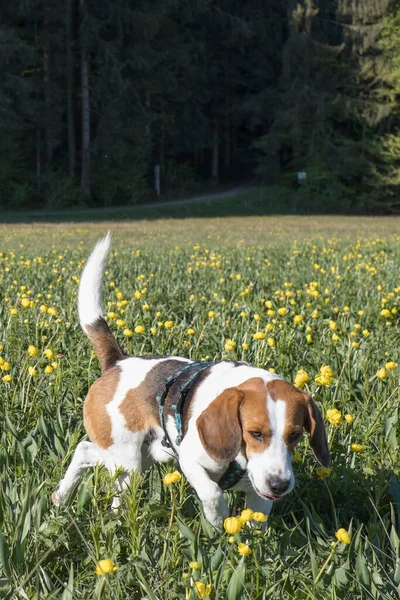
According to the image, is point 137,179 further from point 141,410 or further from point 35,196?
point 141,410

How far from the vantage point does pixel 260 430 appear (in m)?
2.35

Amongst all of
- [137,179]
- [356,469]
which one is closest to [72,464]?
[356,469]

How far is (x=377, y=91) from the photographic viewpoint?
126ft

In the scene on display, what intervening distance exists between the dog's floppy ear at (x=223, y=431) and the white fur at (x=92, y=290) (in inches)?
51.4

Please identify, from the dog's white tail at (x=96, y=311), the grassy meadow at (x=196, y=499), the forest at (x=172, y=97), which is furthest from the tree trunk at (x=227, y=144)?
the dog's white tail at (x=96, y=311)

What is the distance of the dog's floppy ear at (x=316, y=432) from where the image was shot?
8.23 feet

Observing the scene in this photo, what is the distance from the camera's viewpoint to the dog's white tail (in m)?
3.34

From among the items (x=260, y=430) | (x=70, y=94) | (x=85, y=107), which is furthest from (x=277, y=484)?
(x=70, y=94)

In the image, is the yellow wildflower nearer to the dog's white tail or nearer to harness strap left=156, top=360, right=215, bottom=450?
harness strap left=156, top=360, right=215, bottom=450

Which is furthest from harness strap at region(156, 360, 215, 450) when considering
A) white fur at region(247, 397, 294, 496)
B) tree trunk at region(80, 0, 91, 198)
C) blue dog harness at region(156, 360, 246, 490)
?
tree trunk at region(80, 0, 91, 198)

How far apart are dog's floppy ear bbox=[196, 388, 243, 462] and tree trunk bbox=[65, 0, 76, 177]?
119 ft

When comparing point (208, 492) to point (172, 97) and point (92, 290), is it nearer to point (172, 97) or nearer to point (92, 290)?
point (92, 290)

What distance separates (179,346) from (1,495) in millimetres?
2346

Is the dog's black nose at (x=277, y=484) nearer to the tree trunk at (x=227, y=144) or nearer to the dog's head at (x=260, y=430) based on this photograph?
the dog's head at (x=260, y=430)
